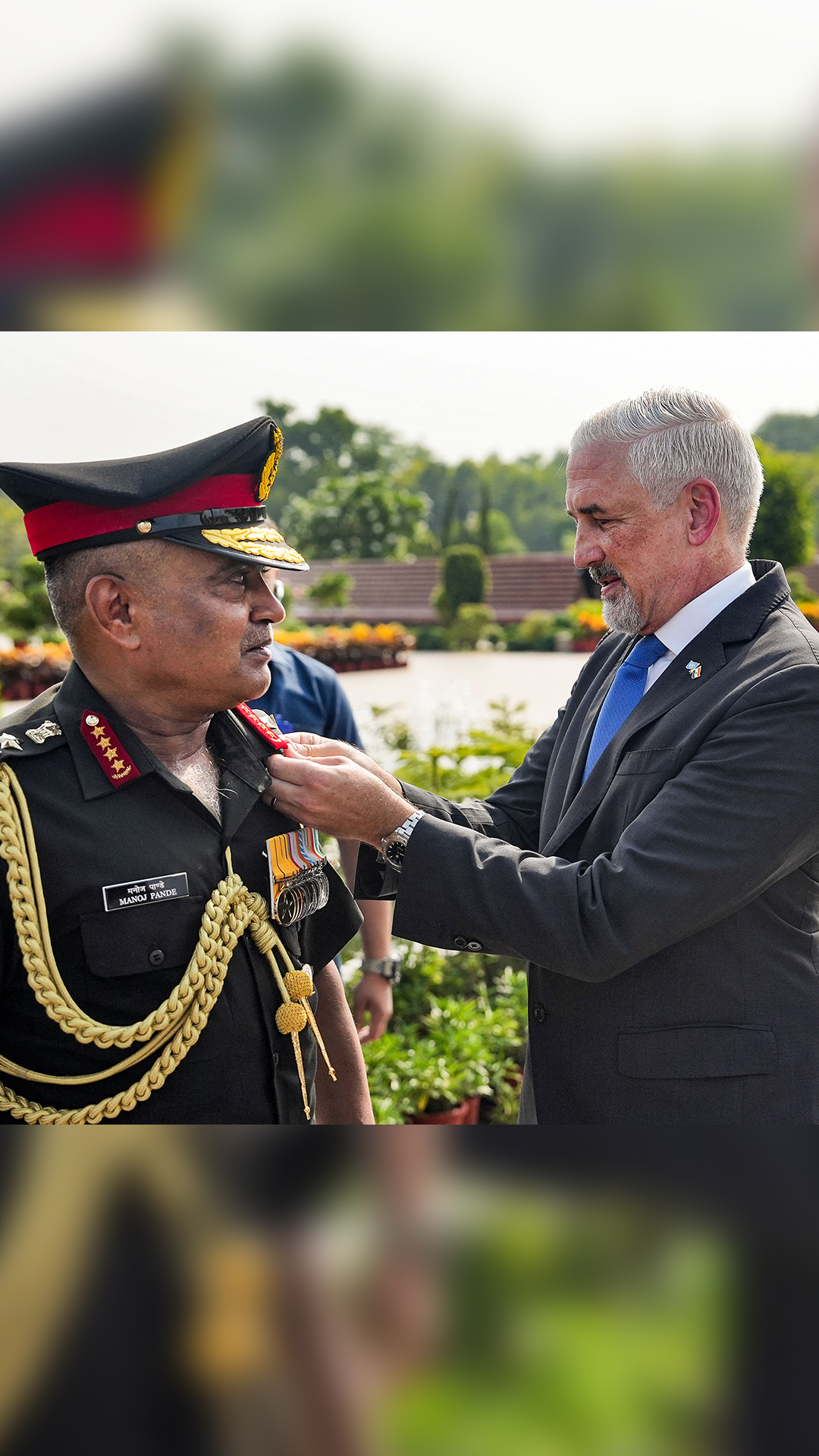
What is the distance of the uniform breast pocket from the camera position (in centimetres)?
191

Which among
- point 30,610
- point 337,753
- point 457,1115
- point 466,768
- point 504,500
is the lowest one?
point 457,1115

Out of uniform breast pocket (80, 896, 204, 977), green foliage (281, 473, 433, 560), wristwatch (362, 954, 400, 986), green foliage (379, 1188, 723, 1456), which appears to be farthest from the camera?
green foliage (281, 473, 433, 560)

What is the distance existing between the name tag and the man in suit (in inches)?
12.1

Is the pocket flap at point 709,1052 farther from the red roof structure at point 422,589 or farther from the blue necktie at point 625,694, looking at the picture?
the red roof structure at point 422,589

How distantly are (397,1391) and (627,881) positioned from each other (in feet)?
5.33

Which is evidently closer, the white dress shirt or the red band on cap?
the red band on cap

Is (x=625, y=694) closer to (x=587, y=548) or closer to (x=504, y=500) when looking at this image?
(x=587, y=548)

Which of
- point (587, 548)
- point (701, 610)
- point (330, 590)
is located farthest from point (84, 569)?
point (330, 590)

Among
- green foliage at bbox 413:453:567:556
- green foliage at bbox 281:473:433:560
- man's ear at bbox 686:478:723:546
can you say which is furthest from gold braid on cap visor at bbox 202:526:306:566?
green foliage at bbox 413:453:567:556

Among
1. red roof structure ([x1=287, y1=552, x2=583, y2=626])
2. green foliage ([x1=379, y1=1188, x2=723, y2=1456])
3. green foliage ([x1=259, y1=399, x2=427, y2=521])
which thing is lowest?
green foliage ([x1=379, y1=1188, x2=723, y2=1456])

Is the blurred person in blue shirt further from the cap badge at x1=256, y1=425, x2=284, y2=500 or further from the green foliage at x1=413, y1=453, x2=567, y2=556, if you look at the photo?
the green foliage at x1=413, y1=453, x2=567, y2=556

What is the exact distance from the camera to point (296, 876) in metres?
2.26

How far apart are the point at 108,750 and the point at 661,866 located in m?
1.11

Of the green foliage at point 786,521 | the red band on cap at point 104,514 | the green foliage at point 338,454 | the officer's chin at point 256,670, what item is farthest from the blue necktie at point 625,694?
the green foliage at point 338,454
